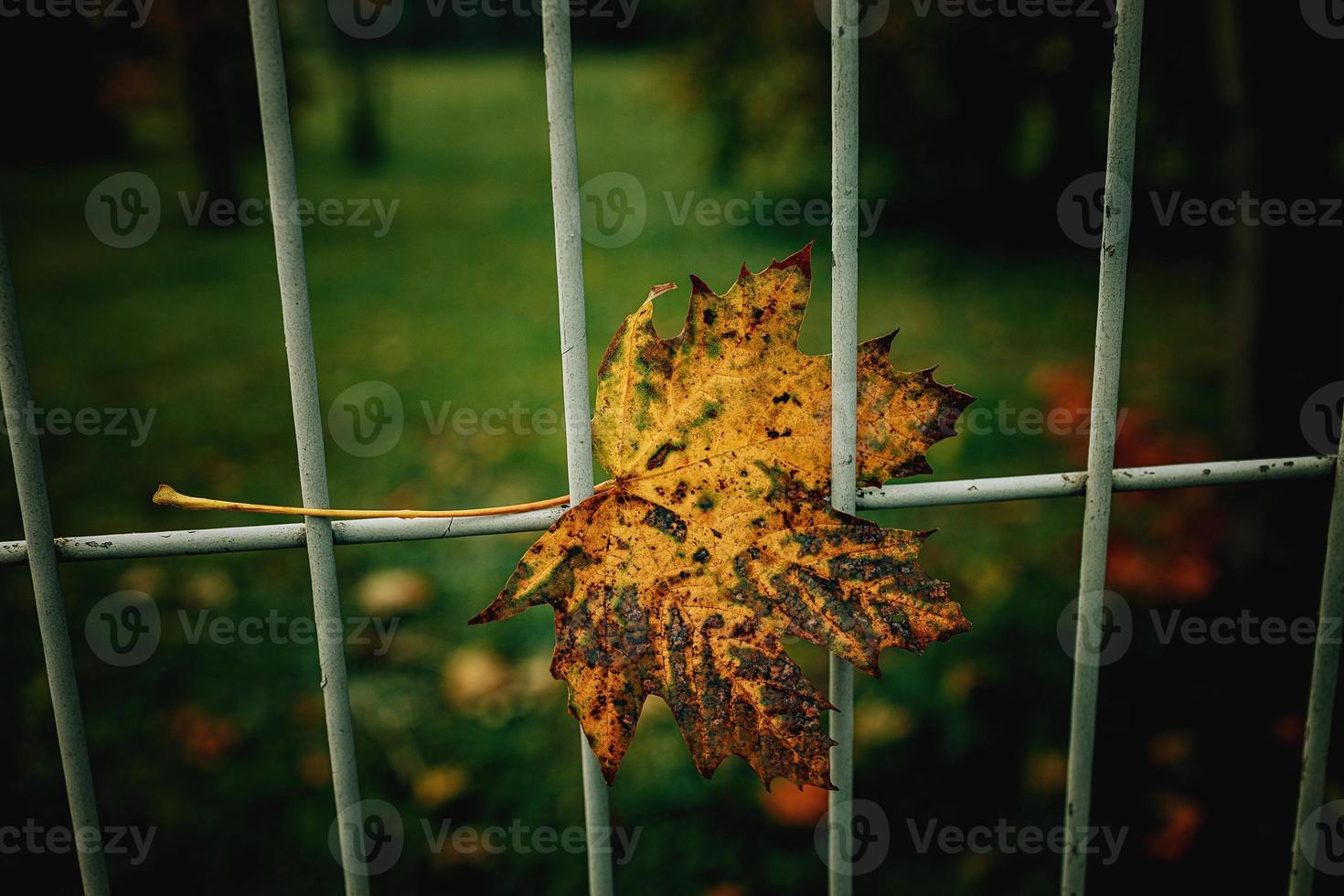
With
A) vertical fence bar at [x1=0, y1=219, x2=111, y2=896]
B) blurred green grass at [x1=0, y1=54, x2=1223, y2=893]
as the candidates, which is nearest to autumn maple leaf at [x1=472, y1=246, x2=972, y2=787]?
vertical fence bar at [x1=0, y1=219, x2=111, y2=896]

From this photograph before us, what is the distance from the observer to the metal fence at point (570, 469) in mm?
845

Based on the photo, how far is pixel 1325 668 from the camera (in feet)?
3.66

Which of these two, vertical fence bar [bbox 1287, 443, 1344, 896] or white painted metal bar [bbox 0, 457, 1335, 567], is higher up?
white painted metal bar [bbox 0, 457, 1335, 567]

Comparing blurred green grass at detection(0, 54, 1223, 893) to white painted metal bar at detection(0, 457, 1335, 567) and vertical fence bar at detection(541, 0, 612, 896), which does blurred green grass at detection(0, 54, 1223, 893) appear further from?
vertical fence bar at detection(541, 0, 612, 896)

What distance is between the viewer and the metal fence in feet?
2.77

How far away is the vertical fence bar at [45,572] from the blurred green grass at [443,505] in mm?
1237

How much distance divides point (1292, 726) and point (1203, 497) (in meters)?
1.56

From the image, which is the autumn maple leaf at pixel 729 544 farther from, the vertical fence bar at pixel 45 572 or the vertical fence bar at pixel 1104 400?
the vertical fence bar at pixel 45 572

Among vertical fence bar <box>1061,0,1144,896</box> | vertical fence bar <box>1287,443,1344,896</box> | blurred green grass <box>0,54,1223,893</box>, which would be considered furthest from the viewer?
blurred green grass <box>0,54,1223,893</box>

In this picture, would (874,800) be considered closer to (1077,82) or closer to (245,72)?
(1077,82)

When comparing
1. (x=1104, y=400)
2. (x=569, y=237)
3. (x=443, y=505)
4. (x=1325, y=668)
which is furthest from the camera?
(x=443, y=505)

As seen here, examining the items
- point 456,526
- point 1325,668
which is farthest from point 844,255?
point 1325,668

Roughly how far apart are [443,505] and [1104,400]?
10.9 feet

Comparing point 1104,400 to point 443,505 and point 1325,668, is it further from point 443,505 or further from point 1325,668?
point 443,505
